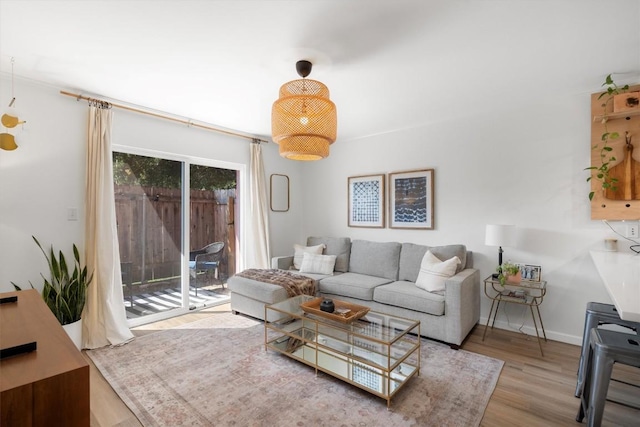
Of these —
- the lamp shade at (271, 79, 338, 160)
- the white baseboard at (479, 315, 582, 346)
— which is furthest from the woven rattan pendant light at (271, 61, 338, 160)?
the white baseboard at (479, 315, 582, 346)

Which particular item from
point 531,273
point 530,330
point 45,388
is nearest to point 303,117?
point 45,388

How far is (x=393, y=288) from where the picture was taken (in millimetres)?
3229

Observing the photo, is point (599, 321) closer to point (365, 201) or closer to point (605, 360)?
point (605, 360)

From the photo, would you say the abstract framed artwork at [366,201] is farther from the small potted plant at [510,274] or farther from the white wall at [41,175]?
the white wall at [41,175]

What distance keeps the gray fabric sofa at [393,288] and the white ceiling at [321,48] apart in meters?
1.81

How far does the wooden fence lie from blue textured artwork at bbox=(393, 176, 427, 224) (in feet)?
8.08

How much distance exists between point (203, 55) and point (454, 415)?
3.06 metres

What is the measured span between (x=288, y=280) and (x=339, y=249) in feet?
3.41

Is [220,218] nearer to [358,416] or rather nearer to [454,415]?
[358,416]

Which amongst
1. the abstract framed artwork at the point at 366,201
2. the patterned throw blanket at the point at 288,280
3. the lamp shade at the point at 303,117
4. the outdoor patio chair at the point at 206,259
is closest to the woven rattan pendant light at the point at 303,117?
the lamp shade at the point at 303,117

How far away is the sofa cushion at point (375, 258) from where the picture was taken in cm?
381

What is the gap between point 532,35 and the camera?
2.01 metres

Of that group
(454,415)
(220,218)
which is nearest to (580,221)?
(454,415)

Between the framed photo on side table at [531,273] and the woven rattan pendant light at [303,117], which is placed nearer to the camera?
the woven rattan pendant light at [303,117]
